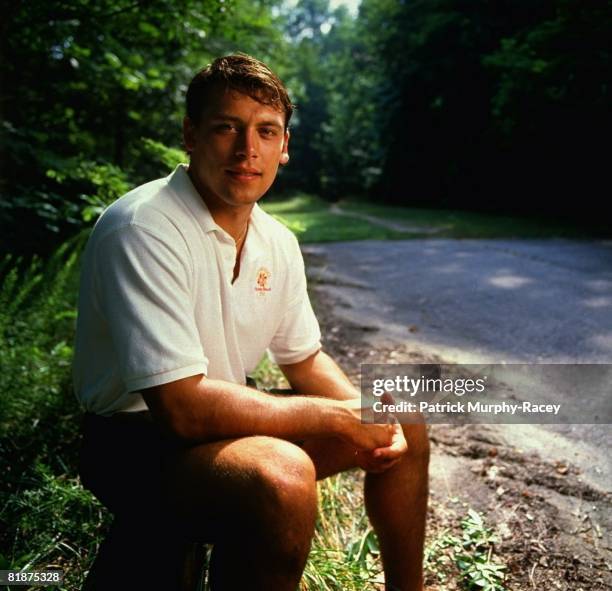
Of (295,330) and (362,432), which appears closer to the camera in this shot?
(362,432)

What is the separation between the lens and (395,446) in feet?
5.50

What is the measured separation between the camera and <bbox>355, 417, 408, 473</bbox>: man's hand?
1.67 metres

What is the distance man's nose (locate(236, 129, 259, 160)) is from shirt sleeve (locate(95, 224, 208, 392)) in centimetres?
45

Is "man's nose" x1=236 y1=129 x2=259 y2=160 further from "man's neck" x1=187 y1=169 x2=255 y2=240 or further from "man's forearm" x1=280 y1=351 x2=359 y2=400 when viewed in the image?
"man's forearm" x1=280 y1=351 x2=359 y2=400

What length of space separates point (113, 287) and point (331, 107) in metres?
38.3

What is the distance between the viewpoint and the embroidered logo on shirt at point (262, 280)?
192 centimetres

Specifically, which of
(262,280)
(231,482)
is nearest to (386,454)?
(231,482)

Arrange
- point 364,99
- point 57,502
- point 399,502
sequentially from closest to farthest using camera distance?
1. point 399,502
2. point 57,502
3. point 364,99

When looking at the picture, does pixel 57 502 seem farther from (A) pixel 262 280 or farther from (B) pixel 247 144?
(B) pixel 247 144

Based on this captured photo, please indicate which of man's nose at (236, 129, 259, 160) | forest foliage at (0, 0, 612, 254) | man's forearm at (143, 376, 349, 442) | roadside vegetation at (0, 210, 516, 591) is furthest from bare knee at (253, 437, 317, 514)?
forest foliage at (0, 0, 612, 254)

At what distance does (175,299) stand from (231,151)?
656 millimetres

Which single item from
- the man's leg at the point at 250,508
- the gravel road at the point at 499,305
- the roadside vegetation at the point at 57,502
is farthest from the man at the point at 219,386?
the gravel road at the point at 499,305

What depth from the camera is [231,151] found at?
1872mm

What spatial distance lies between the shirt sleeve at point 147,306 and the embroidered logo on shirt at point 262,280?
1.20 ft
